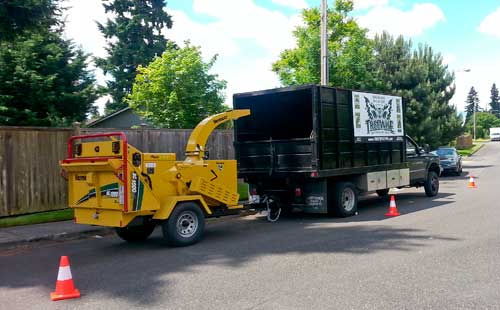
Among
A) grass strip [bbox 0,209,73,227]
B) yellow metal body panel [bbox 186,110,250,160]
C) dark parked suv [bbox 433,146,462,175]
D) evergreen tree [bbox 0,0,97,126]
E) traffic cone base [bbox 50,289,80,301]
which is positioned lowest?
traffic cone base [bbox 50,289,80,301]

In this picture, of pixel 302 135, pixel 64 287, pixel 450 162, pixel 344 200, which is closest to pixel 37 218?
pixel 64 287

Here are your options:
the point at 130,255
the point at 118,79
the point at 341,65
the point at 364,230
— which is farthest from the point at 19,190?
the point at 118,79

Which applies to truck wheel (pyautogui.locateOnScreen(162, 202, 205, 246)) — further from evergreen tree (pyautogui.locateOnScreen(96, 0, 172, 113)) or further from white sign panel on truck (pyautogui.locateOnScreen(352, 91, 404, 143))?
evergreen tree (pyautogui.locateOnScreen(96, 0, 172, 113))

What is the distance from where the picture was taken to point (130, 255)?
26.1 feet

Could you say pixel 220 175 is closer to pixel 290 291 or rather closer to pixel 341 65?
pixel 290 291

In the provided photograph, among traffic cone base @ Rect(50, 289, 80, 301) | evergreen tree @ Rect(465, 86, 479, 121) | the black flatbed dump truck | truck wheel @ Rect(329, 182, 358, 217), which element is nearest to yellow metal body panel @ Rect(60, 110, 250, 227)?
traffic cone base @ Rect(50, 289, 80, 301)

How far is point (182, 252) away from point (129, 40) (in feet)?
111

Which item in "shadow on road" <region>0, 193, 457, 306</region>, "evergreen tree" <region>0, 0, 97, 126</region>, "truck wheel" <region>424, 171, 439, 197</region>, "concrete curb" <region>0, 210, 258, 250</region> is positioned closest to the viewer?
"shadow on road" <region>0, 193, 457, 306</region>

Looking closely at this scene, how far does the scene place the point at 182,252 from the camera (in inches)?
315

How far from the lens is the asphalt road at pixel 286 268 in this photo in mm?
5371

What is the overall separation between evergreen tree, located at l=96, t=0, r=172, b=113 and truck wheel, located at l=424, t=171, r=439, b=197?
27480 mm

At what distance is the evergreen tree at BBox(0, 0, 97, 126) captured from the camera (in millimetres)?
15922

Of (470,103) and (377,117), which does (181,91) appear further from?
(470,103)

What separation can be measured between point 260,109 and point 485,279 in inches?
299
